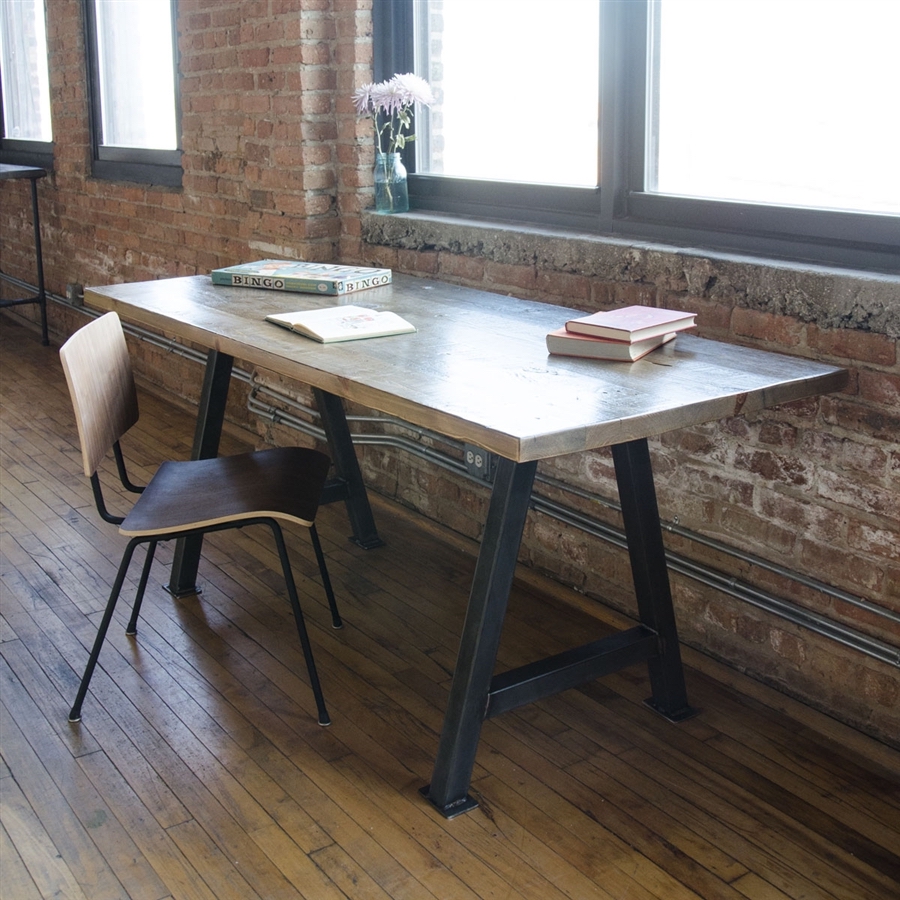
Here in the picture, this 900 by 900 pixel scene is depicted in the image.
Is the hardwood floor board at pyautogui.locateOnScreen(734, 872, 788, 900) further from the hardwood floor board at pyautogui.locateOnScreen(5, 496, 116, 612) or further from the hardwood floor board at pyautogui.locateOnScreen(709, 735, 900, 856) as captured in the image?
the hardwood floor board at pyautogui.locateOnScreen(5, 496, 116, 612)

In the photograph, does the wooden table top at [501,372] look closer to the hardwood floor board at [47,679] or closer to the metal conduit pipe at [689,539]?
the metal conduit pipe at [689,539]

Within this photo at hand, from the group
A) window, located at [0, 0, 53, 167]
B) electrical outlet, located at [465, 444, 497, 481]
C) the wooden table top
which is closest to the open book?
the wooden table top

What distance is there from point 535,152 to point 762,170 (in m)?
0.84

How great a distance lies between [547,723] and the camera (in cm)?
245

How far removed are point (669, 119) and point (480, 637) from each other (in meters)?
1.49

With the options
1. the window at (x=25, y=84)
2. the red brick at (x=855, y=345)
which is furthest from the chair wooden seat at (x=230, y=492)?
the window at (x=25, y=84)

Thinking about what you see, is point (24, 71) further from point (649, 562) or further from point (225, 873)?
point (225, 873)

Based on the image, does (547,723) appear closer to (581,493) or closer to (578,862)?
(578,862)

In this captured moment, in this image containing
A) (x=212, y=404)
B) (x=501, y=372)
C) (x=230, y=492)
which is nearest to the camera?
(x=501, y=372)

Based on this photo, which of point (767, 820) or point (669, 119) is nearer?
point (767, 820)

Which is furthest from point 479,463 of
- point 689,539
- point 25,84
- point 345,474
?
point 25,84

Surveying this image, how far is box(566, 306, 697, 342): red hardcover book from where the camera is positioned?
2172 millimetres

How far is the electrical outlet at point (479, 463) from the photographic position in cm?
322

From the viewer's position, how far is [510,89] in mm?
3246
